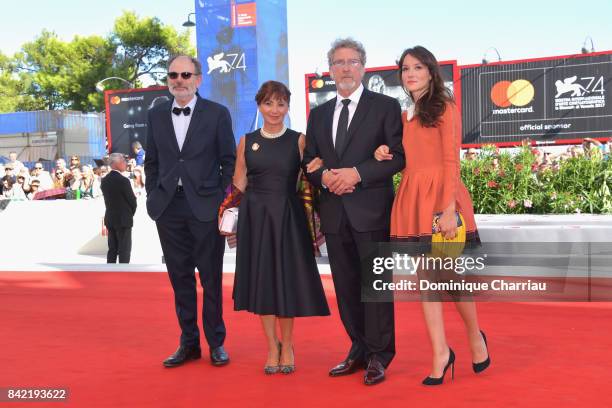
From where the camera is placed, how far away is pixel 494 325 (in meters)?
5.37

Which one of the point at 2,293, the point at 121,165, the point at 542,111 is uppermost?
the point at 542,111

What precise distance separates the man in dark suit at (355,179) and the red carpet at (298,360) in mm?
254

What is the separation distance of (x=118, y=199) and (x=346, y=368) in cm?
652

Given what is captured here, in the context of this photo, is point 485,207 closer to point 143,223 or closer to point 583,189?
point 583,189

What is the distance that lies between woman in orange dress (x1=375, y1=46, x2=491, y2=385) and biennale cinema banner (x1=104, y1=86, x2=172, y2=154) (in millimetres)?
29213

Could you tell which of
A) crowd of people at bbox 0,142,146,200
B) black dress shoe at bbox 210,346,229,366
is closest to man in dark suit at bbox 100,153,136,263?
crowd of people at bbox 0,142,146,200

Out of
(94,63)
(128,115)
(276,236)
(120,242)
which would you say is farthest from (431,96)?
(94,63)

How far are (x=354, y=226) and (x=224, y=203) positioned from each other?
0.84 meters

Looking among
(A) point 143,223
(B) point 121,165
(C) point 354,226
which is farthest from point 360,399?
(A) point 143,223

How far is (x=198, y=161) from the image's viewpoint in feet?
14.5

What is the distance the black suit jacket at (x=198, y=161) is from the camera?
4.39 meters

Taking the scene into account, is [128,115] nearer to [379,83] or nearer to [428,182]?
[379,83]

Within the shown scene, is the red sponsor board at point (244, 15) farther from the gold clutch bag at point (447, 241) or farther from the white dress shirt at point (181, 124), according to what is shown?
the gold clutch bag at point (447, 241)

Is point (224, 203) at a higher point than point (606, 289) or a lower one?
higher
